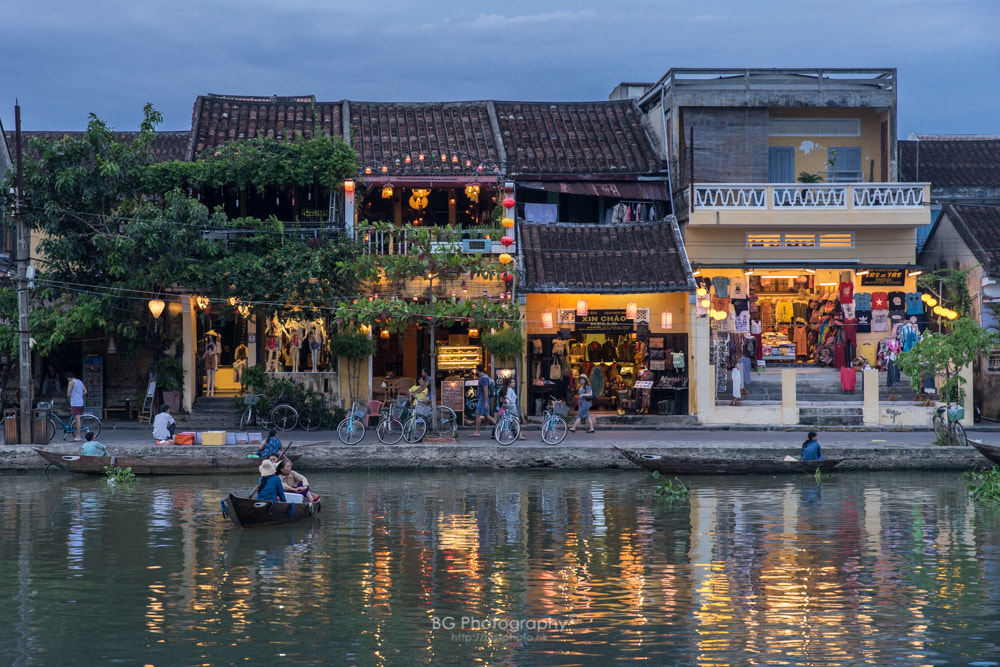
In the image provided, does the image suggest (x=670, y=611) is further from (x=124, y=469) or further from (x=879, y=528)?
(x=124, y=469)

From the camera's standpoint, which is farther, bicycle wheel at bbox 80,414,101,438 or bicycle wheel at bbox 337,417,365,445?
bicycle wheel at bbox 80,414,101,438

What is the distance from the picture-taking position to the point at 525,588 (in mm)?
13539

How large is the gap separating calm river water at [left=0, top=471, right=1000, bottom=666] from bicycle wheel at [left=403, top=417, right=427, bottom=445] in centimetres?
284

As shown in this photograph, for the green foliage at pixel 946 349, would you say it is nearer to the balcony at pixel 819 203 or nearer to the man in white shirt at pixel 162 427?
the balcony at pixel 819 203

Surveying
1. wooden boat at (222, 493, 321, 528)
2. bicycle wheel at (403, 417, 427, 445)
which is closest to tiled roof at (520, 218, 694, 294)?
bicycle wheel at (403, 417, 427, 445)

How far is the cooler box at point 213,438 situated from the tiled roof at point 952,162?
21.3 metres

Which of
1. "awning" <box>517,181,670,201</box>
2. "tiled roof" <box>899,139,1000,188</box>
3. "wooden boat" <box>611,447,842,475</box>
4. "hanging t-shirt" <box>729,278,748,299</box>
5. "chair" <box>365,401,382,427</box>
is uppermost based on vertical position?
"tiled roof" <box>899,139,1000,188</box>

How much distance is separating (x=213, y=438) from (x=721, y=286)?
13.9m

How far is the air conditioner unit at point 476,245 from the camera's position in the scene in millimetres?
27562

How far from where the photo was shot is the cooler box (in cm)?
2328

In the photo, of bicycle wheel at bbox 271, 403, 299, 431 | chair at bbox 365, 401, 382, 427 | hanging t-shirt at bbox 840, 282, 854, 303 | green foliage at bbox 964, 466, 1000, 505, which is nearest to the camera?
green foliage at bbox 964, 466, 1000, 505

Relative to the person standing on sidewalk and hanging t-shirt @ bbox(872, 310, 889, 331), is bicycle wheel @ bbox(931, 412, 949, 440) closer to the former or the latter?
hanging t-shirt @ bbox(872, 310, 889, 331)

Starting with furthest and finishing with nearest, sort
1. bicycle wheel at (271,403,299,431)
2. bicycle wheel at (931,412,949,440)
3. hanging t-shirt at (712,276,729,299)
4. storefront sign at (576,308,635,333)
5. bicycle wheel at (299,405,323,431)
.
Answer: hanging t-shirt at (712,276,729,299) < storefront sign at (576,308,635,333) < bicycle wheel at (299,405,323,431) < bicycle wheel at (271,403,299,431) < bicycle wheel at (931,412,949,440)

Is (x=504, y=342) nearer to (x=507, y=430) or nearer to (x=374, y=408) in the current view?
(x=507, y=430)
